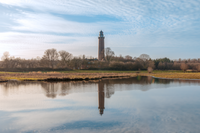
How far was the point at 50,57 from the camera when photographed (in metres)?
63.8

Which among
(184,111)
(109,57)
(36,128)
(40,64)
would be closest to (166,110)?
(184,111)

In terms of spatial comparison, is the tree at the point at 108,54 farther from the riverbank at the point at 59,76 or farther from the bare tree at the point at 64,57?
the riverbank at the point at 59,76

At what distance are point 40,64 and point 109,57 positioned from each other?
28841 millimetres

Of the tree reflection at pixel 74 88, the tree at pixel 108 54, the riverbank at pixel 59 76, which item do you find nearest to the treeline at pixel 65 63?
the tree at pixel 108 54

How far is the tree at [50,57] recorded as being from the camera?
205ft

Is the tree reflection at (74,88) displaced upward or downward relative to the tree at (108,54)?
downward

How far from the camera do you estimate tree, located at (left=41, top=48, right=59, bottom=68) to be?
62438mm

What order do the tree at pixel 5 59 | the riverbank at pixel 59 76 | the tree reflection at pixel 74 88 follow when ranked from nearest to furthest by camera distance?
the tree reflection at pixel 74 88
the riverbank at pixel 59 76
the tree at pixel 5 59

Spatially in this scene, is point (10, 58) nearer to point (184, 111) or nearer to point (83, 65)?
point (83, 65)

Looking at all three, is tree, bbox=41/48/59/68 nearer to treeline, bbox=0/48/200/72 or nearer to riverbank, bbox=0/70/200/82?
treeline, bbox=0/48/200/72

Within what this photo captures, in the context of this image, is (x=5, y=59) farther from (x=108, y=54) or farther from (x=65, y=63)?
(x=108, y=54)

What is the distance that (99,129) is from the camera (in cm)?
749

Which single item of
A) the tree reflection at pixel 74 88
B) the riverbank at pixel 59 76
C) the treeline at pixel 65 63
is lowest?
the tree reflection at pixel 74 88

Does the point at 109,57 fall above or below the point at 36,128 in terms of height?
above
